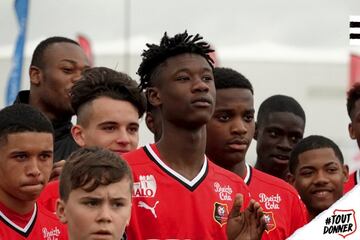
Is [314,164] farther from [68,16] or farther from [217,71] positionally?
[68,16]

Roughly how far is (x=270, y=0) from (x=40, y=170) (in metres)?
8.02

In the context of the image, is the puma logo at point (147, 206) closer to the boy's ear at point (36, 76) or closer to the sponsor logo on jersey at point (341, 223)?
the sponsor logo on jersey at point (341, 223)

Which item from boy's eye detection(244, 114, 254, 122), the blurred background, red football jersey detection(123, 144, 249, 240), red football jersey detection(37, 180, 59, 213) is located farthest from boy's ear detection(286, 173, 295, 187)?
the blurred background

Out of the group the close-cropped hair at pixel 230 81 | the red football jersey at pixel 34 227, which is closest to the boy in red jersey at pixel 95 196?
the red football jersey at pixel 34 227

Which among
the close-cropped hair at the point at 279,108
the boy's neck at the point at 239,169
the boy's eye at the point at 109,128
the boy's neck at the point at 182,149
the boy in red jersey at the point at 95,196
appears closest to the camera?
the boy in red jersey at the point at 95,196

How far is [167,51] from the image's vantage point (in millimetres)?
6160

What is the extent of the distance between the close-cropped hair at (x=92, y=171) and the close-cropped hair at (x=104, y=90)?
120cm

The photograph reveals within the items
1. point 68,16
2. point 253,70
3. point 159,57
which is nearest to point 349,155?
point 253,70

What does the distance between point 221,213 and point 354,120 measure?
189 cm

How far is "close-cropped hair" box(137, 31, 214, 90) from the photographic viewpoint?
243 inches

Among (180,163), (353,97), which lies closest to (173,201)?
(180,163)

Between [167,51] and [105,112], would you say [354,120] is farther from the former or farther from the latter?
[167,51]

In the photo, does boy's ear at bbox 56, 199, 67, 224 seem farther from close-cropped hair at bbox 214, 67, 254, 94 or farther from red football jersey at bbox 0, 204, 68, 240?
close-cropped hair at bbox 214, 67, 254, 94

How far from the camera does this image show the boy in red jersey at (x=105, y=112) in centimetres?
651
